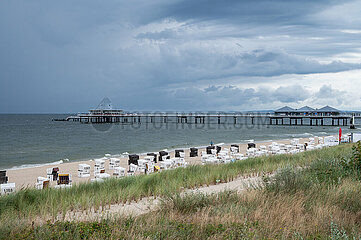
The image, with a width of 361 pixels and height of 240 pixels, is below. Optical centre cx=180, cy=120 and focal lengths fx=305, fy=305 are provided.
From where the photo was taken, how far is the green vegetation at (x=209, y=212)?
3885mm

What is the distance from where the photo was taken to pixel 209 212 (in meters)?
4.76

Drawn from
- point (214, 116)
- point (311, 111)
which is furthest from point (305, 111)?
point (214, 116)

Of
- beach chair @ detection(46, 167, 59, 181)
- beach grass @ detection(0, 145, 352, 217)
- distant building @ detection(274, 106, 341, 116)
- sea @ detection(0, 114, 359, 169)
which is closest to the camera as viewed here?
beach grass @ detection(0, 145, 352, 217)

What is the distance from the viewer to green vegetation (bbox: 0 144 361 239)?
12.7ft

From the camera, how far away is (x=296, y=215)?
4707mm

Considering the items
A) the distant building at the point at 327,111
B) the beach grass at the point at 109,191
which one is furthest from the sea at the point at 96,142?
the distant building at the point at 327,111

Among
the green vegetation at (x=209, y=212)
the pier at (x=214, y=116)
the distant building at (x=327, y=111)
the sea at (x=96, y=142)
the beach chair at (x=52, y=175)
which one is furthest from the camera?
the pier at (x=214, y=116)

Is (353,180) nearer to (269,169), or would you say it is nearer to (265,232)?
(269,169)

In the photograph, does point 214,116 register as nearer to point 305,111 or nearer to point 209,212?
point 305,111

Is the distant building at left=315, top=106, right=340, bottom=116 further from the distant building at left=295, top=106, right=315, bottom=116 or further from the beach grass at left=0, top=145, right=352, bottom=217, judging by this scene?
the beach grass at left=0, top=145, right=352, bottom=217

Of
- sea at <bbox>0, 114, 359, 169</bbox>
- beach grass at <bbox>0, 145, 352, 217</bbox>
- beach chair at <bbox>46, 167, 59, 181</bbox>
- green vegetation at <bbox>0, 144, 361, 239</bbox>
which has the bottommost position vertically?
sea at <bbox>0, 114, 359, 169</bbox>

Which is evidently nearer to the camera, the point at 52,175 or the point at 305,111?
the point at 52,175

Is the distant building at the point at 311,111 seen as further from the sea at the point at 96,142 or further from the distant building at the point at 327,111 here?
the sea at the point at 96,142

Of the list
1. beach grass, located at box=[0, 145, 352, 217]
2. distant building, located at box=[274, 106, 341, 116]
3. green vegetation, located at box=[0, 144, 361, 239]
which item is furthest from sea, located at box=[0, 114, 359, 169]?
distant building, located at box=[274, 106, 341, 116]
